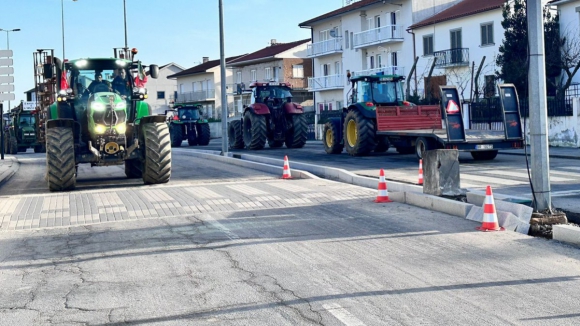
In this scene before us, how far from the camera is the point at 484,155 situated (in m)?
22.9

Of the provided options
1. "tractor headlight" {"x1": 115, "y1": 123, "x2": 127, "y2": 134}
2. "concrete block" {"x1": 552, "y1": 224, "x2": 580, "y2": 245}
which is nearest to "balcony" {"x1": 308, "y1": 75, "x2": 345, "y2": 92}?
"tractor headlight" {"x1": 115, "y1": 123, "x2": 127, "y2": 134}

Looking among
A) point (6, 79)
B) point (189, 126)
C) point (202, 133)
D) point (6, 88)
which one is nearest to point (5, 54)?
point (6, 79)

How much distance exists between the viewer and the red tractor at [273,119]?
3152 cm

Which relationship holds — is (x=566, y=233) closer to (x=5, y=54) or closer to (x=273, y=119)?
(x=5, y=54)

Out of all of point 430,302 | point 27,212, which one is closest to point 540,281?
point 430,302

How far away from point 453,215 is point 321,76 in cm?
5318

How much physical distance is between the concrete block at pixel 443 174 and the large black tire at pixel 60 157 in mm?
7561

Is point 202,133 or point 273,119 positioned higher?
point 273,119

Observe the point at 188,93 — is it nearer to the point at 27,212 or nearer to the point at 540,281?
the point at 27,212

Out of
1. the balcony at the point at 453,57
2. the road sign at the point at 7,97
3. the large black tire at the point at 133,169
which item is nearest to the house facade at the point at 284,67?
the balcony at the point at 453,57

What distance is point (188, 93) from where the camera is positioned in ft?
290

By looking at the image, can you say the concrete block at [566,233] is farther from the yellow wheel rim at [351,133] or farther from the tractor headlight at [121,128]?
the yellow wheel rim at [351,133]

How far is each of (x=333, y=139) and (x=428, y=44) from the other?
24.1 m

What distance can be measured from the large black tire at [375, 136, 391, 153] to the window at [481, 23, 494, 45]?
780 inches
